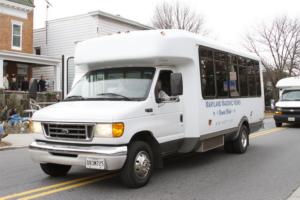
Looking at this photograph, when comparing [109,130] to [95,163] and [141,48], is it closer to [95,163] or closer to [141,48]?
[95,163]

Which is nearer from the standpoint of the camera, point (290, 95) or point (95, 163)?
point (95, 163)

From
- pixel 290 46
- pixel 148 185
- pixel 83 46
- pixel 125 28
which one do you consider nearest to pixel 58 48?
pixel 125 28

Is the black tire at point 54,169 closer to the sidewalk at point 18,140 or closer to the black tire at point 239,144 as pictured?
the black tire at point 239,144

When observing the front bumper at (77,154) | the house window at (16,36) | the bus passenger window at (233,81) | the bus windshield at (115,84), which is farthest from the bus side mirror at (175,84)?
the house window at (16,36)

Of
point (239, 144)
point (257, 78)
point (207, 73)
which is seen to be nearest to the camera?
point (207, 73)

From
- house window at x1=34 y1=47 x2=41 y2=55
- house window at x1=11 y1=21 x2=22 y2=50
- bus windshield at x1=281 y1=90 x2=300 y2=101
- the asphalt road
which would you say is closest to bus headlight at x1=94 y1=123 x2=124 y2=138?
the asphalt road

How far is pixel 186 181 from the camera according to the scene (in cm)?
734

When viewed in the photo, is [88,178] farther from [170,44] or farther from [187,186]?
[170,44]

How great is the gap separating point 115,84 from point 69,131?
1.37 meters

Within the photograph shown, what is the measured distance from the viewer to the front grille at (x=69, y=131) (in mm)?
6285

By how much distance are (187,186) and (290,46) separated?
140ft

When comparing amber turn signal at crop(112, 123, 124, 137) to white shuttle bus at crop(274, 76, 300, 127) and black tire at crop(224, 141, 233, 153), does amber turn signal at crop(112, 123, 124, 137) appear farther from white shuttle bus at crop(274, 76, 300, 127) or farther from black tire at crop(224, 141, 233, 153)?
white shuttle bus at crop(274, 76, 300, 127)

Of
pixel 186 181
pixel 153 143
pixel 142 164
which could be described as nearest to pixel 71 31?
pixel 153 143

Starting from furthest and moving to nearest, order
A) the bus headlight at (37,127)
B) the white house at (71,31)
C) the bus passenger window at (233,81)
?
the white house at (71,31) → the bus passenger window at (233,81) → the bus headlight at (37,127)
